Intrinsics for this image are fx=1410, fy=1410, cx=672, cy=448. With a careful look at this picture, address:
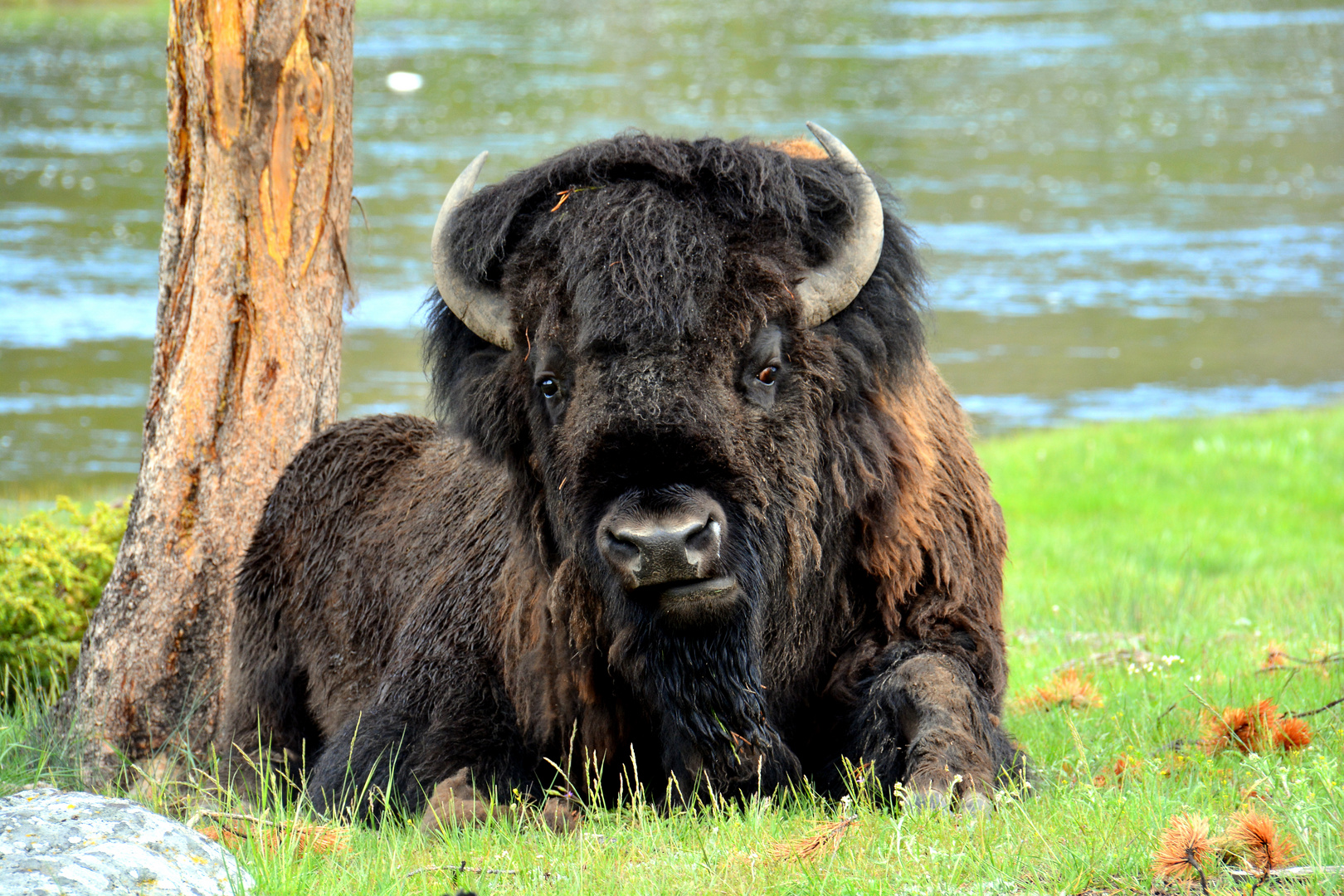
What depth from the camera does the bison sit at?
146 inches

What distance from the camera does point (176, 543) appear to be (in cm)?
601

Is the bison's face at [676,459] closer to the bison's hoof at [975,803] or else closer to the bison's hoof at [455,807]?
the bison's hoof at [975,803]

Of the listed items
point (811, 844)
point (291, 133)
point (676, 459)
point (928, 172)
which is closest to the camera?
point (811, 844)

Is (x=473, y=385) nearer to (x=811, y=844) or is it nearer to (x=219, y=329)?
(x=811, y=844)

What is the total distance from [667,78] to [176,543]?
31.9 m

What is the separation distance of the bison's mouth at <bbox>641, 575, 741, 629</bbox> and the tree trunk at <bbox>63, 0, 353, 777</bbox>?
115 inches

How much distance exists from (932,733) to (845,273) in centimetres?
131

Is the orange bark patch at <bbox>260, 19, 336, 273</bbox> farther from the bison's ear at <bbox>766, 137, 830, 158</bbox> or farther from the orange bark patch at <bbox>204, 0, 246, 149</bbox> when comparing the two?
the bison's ear at <bbox>766, 137, 830, 158</bbox>

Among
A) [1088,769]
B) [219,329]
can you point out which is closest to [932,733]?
[1088,769]

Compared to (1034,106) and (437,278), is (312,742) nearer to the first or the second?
(437,278)

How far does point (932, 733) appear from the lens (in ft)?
12.6

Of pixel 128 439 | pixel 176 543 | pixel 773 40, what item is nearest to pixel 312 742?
pixel 176 543

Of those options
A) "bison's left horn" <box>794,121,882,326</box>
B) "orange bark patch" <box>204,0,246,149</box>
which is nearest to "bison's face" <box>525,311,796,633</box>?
"bison's left horn" <box>794,121,882,326</box>

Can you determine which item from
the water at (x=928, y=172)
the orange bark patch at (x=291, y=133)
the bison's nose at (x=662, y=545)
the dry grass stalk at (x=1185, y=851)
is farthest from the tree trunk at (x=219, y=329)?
the dry grass stalk at (x=1185, y=851)
